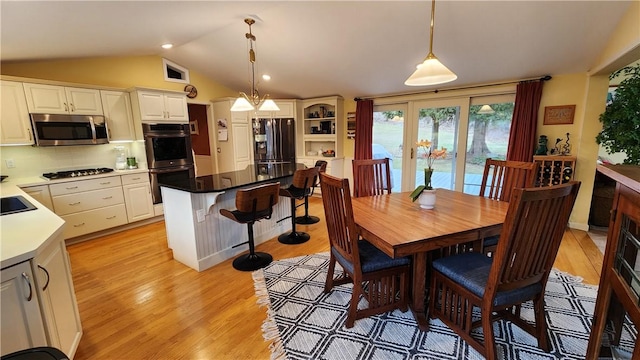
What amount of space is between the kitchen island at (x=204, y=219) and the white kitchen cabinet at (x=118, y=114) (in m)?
1.83

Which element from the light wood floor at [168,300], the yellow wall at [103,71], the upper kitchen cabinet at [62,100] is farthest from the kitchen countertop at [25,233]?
the yellow wall at [103,71]

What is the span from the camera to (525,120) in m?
3.67

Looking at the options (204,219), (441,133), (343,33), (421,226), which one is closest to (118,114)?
(204,219)

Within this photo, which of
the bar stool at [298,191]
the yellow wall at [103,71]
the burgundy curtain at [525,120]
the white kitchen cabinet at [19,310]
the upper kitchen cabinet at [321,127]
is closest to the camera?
the white kitchen cabinet at [19,310]

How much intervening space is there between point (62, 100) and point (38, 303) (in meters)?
3.31

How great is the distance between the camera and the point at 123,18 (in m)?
2.63

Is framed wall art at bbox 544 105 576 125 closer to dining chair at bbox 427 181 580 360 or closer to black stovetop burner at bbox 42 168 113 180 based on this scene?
dining chair at bbox 427 181 580 360

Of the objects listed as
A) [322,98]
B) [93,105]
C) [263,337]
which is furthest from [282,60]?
[263,337]

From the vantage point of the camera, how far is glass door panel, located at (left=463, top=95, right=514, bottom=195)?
4.00m

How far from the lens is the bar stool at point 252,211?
2.41 m

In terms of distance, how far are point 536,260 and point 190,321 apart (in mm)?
2295

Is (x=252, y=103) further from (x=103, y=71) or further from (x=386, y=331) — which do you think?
(x=386, y=331)

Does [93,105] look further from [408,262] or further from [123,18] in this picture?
[408,262]

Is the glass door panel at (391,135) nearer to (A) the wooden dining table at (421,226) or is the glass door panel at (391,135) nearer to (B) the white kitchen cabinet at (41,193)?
(A) the wooden dining table at (421,226)
